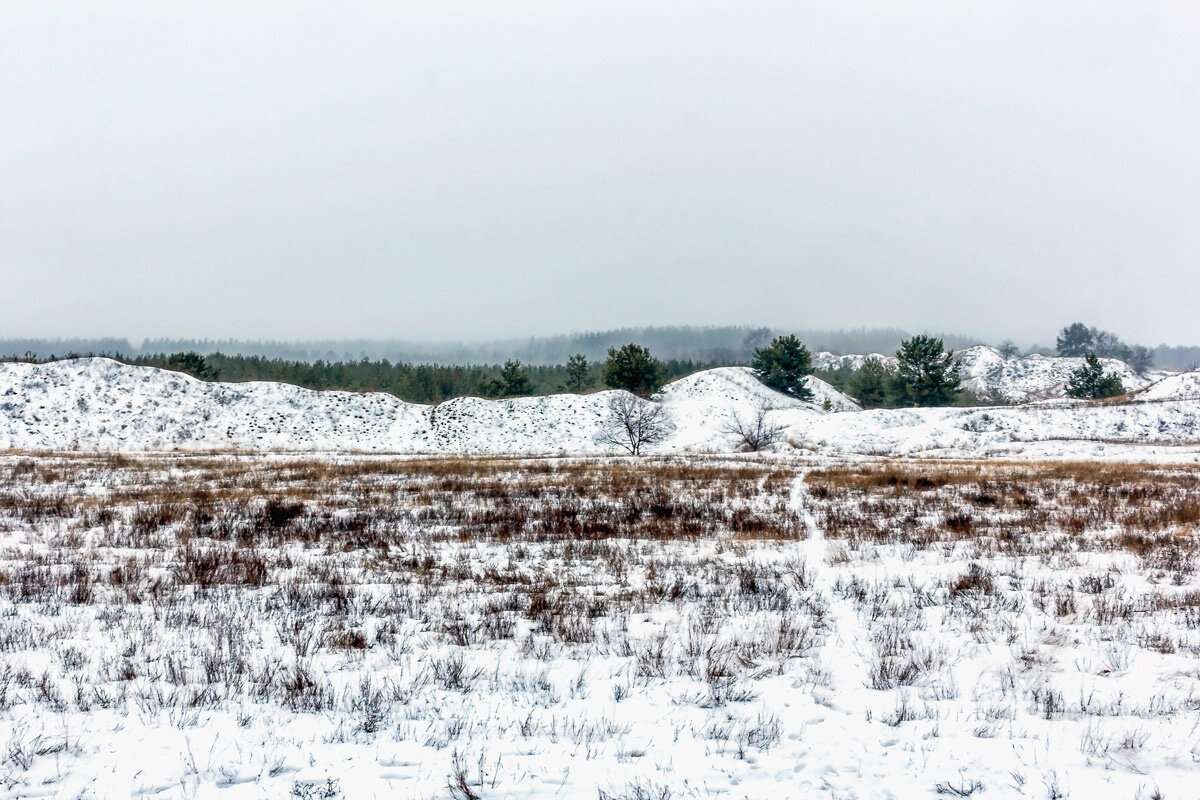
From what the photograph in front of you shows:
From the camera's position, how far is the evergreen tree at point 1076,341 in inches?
6452

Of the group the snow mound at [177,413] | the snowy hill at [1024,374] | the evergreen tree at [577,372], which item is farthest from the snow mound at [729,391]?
the snowy hill at [1024,374]

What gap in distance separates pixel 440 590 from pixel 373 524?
5859 millimetres

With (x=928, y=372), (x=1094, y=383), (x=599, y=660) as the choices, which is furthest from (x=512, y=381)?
(x=599, y=660)

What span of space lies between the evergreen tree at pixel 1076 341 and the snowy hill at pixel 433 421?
413 ft

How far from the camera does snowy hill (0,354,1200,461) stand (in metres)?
45.5

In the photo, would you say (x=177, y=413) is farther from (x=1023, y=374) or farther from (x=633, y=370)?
(x=1023, y=374)

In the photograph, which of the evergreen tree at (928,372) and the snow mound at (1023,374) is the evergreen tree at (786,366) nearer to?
the evergreen tree at (928,372)

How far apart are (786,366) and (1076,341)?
142 m

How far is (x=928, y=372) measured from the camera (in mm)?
65875

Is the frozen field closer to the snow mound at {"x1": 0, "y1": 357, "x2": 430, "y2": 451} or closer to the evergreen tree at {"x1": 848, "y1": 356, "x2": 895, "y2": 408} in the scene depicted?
the snow mound at {"x1": 0, "y1": 357, "x2": 430, "y2": 451}

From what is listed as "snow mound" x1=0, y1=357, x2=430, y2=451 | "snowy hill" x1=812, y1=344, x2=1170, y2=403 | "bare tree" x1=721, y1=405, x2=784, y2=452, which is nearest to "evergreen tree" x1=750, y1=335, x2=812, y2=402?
"bare tree" x1=721, y1=405, x2=784, y2=452

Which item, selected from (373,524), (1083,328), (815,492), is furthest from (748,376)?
(1083,328)

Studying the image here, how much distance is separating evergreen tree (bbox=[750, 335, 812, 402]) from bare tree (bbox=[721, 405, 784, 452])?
44.7ft

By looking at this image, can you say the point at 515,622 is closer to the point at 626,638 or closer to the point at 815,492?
the point at 626,638
